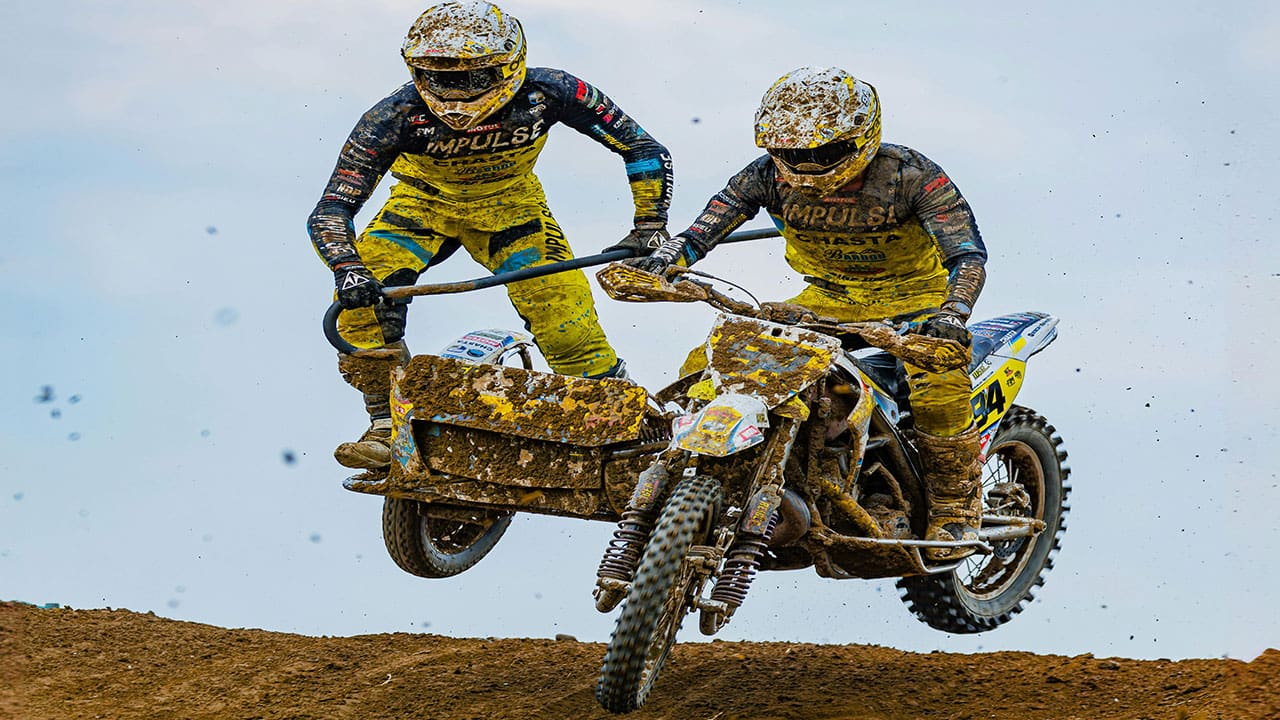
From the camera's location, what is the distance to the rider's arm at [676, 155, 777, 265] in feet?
25.6

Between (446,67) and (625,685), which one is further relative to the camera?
(446,67)

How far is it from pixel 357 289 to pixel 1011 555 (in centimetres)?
364

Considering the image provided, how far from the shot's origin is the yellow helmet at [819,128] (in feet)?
24.1

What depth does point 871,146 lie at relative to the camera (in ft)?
24.6

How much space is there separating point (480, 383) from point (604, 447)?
661 millimetres

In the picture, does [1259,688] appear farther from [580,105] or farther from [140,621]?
[140,621]

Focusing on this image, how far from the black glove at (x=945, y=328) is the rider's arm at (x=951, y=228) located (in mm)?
187

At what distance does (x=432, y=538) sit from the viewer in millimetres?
8672

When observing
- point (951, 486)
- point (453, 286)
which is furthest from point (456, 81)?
point (951, 486)

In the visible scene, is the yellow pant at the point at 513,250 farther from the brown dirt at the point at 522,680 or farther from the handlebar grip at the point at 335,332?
the brown dirt at the point at 522,680

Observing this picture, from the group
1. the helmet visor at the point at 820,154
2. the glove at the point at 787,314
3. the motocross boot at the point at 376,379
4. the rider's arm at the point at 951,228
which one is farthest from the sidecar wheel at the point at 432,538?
the rider's arm at the point at 951,228

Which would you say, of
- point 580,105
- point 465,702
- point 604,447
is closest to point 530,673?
point 465,702

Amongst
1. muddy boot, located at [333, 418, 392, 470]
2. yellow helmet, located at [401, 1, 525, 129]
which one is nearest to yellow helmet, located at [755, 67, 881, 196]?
yellow helmet, located at [401, 1, 525, 129]

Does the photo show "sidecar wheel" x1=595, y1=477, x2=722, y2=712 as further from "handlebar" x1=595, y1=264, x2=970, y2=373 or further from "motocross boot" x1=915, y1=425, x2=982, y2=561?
"motocross boot" x1=915, y1=425, x2=982, y2=561
